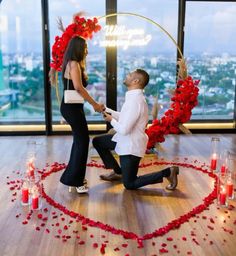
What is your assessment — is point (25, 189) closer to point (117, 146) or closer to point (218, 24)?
point (117, 146)

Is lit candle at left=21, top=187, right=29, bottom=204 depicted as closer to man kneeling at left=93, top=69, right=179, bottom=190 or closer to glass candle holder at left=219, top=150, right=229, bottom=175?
man kneeling at left=93, top=69, right=179, bottom=190

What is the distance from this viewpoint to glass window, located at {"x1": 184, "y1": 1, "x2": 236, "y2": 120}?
6520mm

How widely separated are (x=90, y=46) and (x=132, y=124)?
320cm

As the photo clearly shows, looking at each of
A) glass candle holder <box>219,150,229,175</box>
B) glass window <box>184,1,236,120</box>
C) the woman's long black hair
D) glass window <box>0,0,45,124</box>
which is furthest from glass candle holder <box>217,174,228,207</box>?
glass window <box>0,0,45,124</box>

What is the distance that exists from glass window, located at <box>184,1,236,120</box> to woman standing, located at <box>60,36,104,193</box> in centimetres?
347

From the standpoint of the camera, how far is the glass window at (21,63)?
620cm

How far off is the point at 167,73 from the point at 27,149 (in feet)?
9.21

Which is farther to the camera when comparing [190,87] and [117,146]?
[190,87]

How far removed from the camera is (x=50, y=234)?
2914 millimetres

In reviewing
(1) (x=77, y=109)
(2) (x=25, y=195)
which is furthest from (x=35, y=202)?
(1) (x=77, y=109)

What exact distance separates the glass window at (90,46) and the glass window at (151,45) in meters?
0.29

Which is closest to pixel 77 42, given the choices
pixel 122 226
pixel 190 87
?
pixel 122 226

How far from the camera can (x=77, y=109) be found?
356 cm

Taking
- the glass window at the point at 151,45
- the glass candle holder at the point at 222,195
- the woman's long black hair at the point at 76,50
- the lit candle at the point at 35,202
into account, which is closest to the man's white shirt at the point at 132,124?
the woman's long black hair at the point at 76,50
